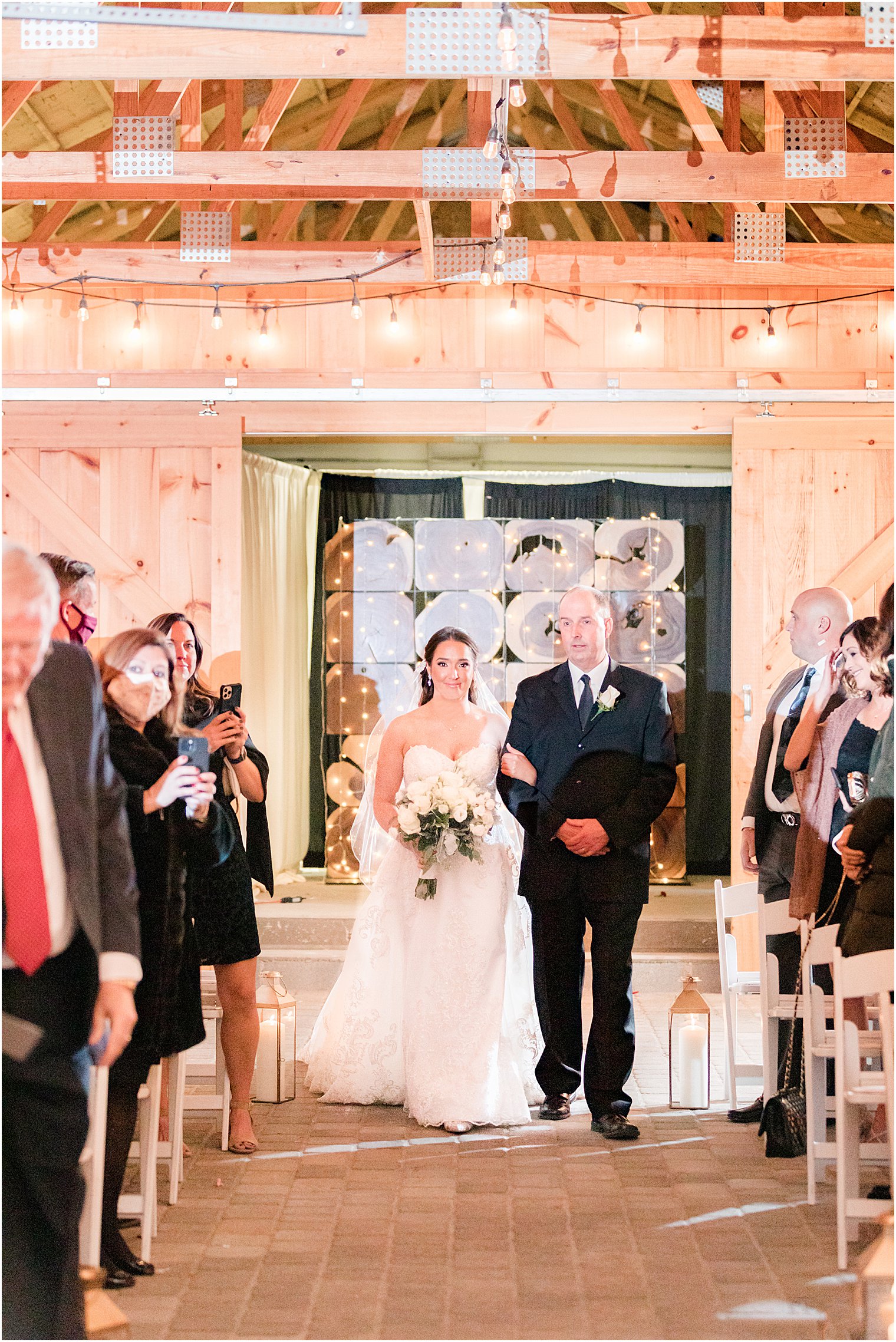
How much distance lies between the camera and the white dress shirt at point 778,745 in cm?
490

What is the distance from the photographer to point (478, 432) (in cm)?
747

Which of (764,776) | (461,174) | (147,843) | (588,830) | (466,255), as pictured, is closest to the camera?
(147,843)

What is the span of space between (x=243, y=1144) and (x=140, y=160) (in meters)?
3.47

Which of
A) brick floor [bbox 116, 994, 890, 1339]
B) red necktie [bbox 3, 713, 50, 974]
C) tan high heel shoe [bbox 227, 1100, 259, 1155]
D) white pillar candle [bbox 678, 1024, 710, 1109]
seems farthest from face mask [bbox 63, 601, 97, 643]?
white pillar candle [bbox 678, 1024, 710, 1109]

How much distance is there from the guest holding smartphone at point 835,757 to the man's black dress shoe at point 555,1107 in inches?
44.8

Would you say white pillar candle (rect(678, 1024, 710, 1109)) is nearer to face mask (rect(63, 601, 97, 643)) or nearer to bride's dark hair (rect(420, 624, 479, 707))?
bride's dark hair (rect(420, 624, 479, 707))

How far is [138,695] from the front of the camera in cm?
308

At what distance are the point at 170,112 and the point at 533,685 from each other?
2.76 m

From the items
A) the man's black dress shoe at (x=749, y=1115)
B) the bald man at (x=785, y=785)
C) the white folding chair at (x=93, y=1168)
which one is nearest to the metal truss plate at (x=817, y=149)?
the bald man at (x=785, y=785)

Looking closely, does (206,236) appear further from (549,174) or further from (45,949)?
(45,949)

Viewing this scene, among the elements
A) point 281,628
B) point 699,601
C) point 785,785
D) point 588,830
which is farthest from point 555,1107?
point 699,601

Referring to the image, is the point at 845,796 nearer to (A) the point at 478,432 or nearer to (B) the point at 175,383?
(A) the point at 478,432

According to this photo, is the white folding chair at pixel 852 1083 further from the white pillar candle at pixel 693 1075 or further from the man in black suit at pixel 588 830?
the white pillar candle at pixel 693 1075

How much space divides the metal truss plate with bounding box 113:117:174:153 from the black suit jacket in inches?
120
